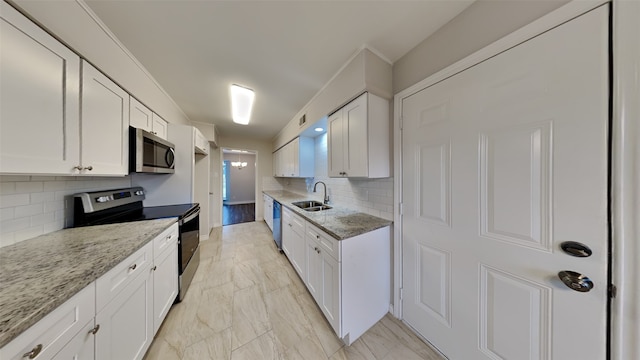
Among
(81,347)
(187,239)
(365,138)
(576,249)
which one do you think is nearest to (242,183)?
(187,239)

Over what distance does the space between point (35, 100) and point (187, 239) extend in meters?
1.56

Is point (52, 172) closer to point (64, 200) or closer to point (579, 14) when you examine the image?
point (64, 200)

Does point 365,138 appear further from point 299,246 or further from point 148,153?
point 148,153

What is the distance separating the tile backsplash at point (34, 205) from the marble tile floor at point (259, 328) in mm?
1146

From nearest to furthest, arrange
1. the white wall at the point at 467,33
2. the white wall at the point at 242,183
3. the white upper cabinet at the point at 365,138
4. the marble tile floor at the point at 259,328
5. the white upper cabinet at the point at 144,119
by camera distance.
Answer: the white wall at the point at 467,33 → the marble tile floor at the point at 259,328 → the white upper cabinet at the point at 365,138 → the white upper cabinet at the point at 144,119 → the white wall at the point at 242,183

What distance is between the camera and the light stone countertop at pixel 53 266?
580 mm

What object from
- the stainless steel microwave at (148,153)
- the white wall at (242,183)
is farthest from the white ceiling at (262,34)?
the white wall at (242,183)

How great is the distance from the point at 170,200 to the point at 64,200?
3.27ft

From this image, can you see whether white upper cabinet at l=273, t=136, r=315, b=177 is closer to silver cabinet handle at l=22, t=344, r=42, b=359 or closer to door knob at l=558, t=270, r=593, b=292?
silver cabinet handle at l=22, t=344, r=42, b=359

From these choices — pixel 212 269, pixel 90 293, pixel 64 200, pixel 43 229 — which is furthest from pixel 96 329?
pixel 212 269

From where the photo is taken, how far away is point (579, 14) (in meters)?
0.79

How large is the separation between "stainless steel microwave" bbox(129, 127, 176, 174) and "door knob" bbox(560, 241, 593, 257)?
2.95 metres

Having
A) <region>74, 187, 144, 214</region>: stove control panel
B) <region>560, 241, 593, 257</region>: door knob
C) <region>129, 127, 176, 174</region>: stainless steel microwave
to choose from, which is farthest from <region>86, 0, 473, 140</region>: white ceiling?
<region>560, 241, 593, 257</region>: door knob

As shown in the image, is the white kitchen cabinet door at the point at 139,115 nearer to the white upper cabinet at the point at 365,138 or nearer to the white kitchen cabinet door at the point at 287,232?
the white kitchen cabinet door at the point at 287,232
